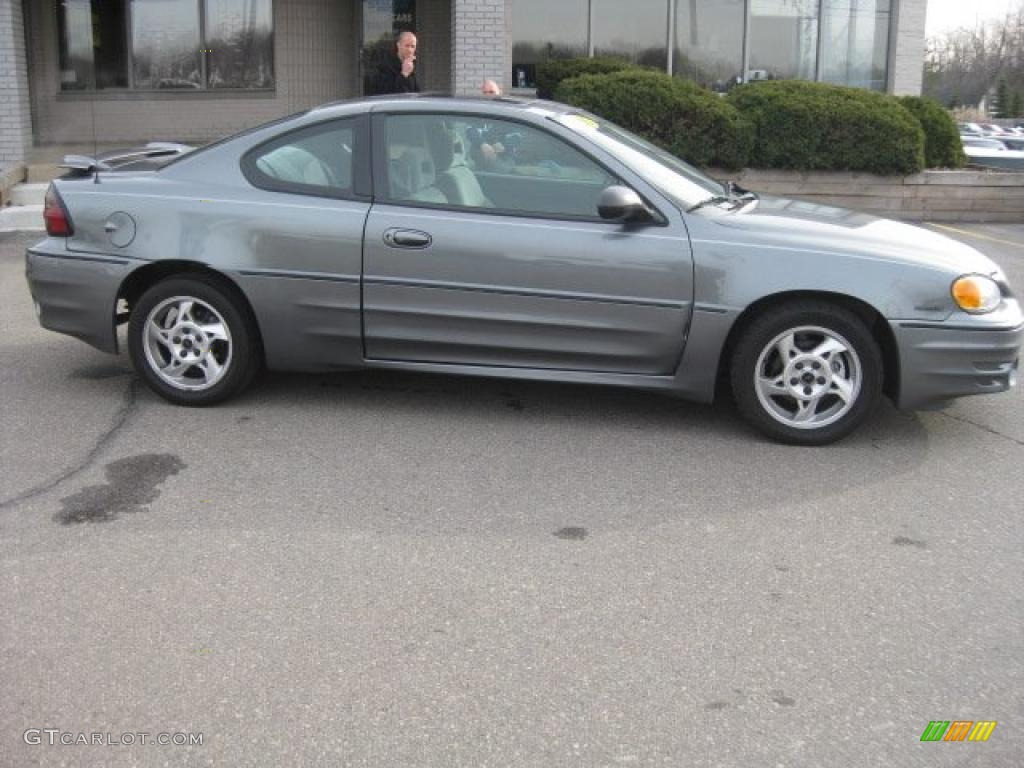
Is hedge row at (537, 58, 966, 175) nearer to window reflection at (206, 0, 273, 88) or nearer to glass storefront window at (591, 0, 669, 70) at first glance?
glass storefront window at (591, 0, 669, 70)

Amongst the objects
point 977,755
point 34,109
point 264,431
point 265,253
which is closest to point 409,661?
point 977,755

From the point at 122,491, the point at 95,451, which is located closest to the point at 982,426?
the point at 122,491

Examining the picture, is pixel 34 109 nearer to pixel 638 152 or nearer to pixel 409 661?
pixel 638 152

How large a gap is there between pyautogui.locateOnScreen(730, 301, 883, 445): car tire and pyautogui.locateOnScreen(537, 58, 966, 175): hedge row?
8201mm

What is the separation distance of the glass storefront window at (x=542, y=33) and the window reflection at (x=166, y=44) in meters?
4.29

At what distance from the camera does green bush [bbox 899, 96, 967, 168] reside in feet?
48.8

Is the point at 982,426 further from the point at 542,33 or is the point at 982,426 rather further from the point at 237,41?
the point at 237,41

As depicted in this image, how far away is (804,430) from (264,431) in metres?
2.59

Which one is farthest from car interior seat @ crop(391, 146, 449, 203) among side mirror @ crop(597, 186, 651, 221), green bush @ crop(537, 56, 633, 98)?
green bush @ crop(537, 56, 633, 98)

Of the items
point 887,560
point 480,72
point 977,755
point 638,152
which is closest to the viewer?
point 977,755

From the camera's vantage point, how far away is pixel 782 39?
648 inches

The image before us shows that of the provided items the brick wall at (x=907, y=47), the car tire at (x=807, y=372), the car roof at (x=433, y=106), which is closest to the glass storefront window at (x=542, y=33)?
the brick wall at (x=907, y=47)

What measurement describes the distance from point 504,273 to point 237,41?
11743 millimetres

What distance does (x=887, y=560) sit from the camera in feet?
14.3
